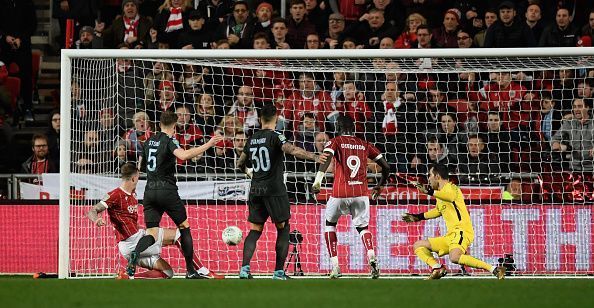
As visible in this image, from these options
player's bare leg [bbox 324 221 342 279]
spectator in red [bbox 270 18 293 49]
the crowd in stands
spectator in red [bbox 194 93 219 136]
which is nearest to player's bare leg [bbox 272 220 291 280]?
Result: player's bare leg [bbox 324 221 342 279]

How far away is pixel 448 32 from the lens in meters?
18.1

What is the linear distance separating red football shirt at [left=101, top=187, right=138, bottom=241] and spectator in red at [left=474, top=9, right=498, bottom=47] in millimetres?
6581

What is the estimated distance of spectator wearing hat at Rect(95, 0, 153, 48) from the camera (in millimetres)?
19219

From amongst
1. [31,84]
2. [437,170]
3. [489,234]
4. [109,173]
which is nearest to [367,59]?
[437,170]

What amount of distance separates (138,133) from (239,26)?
365 cm

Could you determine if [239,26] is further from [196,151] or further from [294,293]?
[294,293]

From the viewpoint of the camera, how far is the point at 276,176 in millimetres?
12852

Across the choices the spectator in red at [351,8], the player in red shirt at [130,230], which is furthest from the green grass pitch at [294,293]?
the spectator in red at [351,8]

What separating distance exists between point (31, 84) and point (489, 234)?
852 centimetres

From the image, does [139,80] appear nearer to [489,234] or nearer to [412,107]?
[412,107]

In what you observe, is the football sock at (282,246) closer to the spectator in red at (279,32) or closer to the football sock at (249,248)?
the football sock at (249,248)

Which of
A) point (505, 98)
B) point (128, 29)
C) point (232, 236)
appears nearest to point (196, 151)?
point (232, 236)

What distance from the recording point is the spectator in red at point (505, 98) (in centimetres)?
1597

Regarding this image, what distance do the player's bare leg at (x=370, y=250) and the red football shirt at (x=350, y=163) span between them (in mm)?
433
